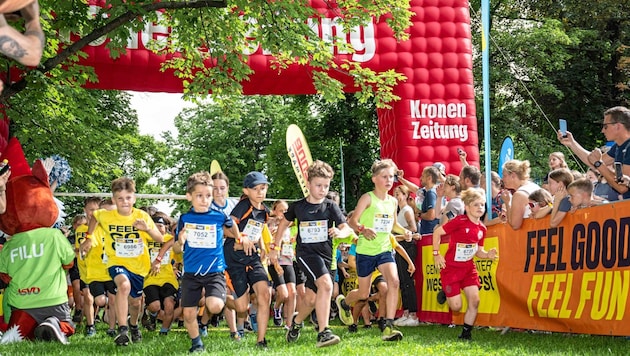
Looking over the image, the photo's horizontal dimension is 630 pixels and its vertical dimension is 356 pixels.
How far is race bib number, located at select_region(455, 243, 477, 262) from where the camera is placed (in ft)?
29.2

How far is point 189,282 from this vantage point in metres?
8.41

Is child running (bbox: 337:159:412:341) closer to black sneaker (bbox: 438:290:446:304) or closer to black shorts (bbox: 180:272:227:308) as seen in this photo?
black sneaker (bbox: 438:290:446:304)

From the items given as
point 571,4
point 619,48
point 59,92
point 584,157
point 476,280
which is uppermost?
point 571,4

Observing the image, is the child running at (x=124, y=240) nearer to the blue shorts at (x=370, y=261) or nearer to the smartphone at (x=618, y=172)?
the blue shorts at (x=370, y=261)

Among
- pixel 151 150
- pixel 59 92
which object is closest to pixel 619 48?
pixel 151 150

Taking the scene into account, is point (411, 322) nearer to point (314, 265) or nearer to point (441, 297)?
point (441, 297)

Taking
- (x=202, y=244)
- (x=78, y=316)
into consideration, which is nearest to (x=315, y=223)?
Answer: (x=202, y=244)

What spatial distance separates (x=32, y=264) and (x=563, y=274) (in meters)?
5.45

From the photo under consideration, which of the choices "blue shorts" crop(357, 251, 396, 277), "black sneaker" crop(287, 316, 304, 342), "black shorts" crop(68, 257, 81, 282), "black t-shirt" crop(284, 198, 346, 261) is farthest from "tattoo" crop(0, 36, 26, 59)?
"black shorts" crop(68, 257, 81, 282)

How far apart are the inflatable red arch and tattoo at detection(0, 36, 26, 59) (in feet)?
43.2

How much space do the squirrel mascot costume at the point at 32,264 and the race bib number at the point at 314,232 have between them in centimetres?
259

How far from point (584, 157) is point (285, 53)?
6.51 m

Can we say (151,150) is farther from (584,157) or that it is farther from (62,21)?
(584,157)

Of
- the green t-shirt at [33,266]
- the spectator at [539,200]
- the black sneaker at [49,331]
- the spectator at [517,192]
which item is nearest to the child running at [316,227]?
the spectator at [517,192]
